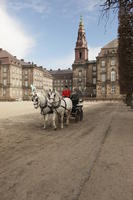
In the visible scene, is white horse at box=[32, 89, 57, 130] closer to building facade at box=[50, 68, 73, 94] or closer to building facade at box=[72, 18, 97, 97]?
building facade at box=[72, 18, 97, 97]

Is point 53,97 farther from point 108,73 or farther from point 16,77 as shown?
point 16,77

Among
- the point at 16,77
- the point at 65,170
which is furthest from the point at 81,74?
the point at 65,170

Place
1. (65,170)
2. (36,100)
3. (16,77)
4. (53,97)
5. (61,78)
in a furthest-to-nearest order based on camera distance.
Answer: (61,78) < (16,77) < (53,97) < (36,100) < (65,170)

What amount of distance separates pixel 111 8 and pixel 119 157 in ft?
13.7

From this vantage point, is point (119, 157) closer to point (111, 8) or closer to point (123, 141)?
point (123, 141)

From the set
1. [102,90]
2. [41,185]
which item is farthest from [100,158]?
[102,90]

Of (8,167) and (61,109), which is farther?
(61,109)

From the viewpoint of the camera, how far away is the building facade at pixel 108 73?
7100 centimetres

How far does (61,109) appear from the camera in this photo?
980 centimetres

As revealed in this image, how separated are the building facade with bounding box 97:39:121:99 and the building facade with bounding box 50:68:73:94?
160 ft

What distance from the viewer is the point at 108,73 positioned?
72750mm

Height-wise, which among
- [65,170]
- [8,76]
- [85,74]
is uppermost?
[85,74]

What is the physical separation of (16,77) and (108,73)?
137 feet

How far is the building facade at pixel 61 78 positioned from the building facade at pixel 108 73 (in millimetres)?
48865
